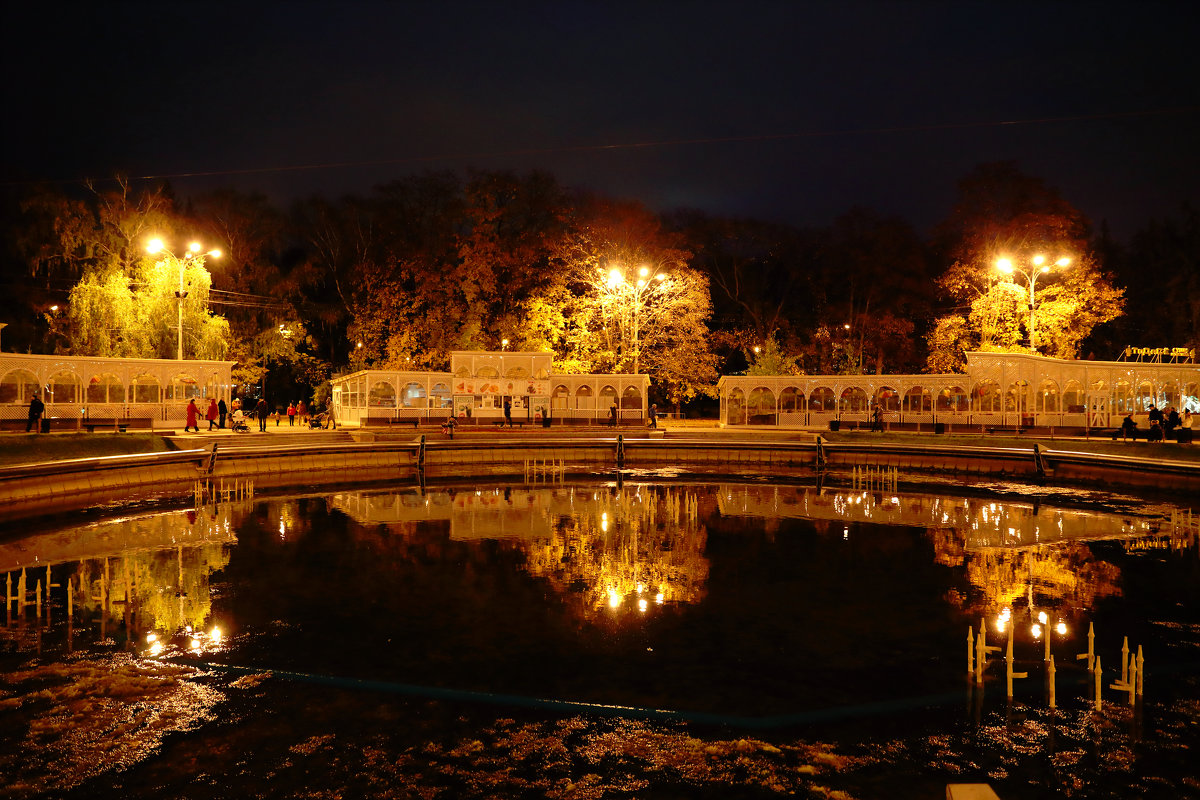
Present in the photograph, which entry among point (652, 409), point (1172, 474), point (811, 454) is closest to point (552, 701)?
point (1172, 474)

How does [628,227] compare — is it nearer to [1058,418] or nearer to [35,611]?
[1058,418]

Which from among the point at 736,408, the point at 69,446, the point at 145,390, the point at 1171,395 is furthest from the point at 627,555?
the point at 1171,395

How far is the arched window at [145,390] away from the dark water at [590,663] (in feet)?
77.0

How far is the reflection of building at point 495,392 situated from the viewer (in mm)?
38281

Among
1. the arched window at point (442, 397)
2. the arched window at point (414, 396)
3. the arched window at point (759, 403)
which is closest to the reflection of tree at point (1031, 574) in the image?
the arched window at point (759, 403)

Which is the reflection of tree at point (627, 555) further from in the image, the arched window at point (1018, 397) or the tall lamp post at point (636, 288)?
the arched window at point (1018, 397)

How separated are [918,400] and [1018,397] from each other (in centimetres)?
494

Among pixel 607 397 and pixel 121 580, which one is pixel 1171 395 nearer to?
pixel 607 397

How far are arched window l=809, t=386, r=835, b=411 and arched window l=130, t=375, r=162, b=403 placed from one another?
31.0 meters

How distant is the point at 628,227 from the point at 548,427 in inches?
542

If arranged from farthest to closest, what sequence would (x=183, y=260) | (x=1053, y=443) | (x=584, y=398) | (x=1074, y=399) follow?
(x=584, y=398), (x=1074, y=399), (x=183, y=260), (x=1053, y=443)

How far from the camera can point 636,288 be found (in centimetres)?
4309

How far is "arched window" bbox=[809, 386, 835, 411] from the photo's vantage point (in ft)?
137

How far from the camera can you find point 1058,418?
36.2 m
